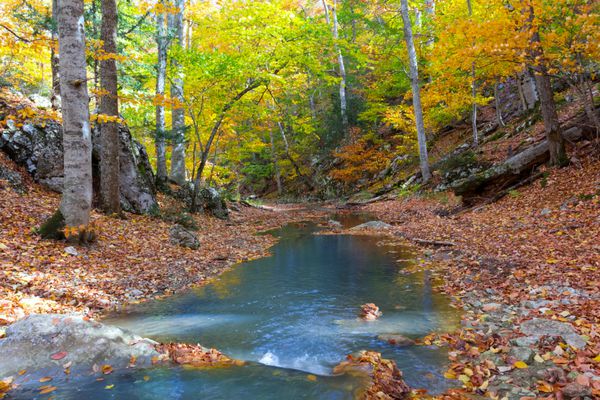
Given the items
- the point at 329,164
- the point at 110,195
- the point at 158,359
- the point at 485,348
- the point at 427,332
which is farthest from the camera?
the point at 329,164

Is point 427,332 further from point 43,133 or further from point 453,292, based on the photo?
point 43,133

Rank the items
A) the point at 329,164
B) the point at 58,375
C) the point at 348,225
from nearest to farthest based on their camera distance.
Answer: the point at 58,375 → the point at 348,225 → the point at 329,164

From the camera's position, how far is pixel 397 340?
4.59 m

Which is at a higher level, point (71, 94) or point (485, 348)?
point (71, 94)

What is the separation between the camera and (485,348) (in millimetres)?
4141

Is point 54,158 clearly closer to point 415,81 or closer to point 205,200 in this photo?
point 205,200

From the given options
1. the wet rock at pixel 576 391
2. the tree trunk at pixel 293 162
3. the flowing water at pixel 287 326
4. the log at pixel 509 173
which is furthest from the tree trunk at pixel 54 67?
the tree trunk at pixel 293 162

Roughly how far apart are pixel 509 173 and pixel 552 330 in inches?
381

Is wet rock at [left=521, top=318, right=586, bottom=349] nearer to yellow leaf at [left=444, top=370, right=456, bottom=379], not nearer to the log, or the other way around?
yellow leaf at [left=444, top=370, right=456, bottom=379]

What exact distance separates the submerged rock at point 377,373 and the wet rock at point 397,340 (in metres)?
0.43

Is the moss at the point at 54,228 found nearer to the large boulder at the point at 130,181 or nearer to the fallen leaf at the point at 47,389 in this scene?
the large boulder at the point at 130,181

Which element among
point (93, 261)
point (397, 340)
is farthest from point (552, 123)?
point (93, 261)

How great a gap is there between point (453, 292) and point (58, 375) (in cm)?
549

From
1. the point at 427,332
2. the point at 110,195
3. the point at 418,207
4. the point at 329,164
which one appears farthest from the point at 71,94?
the point at 329,164
